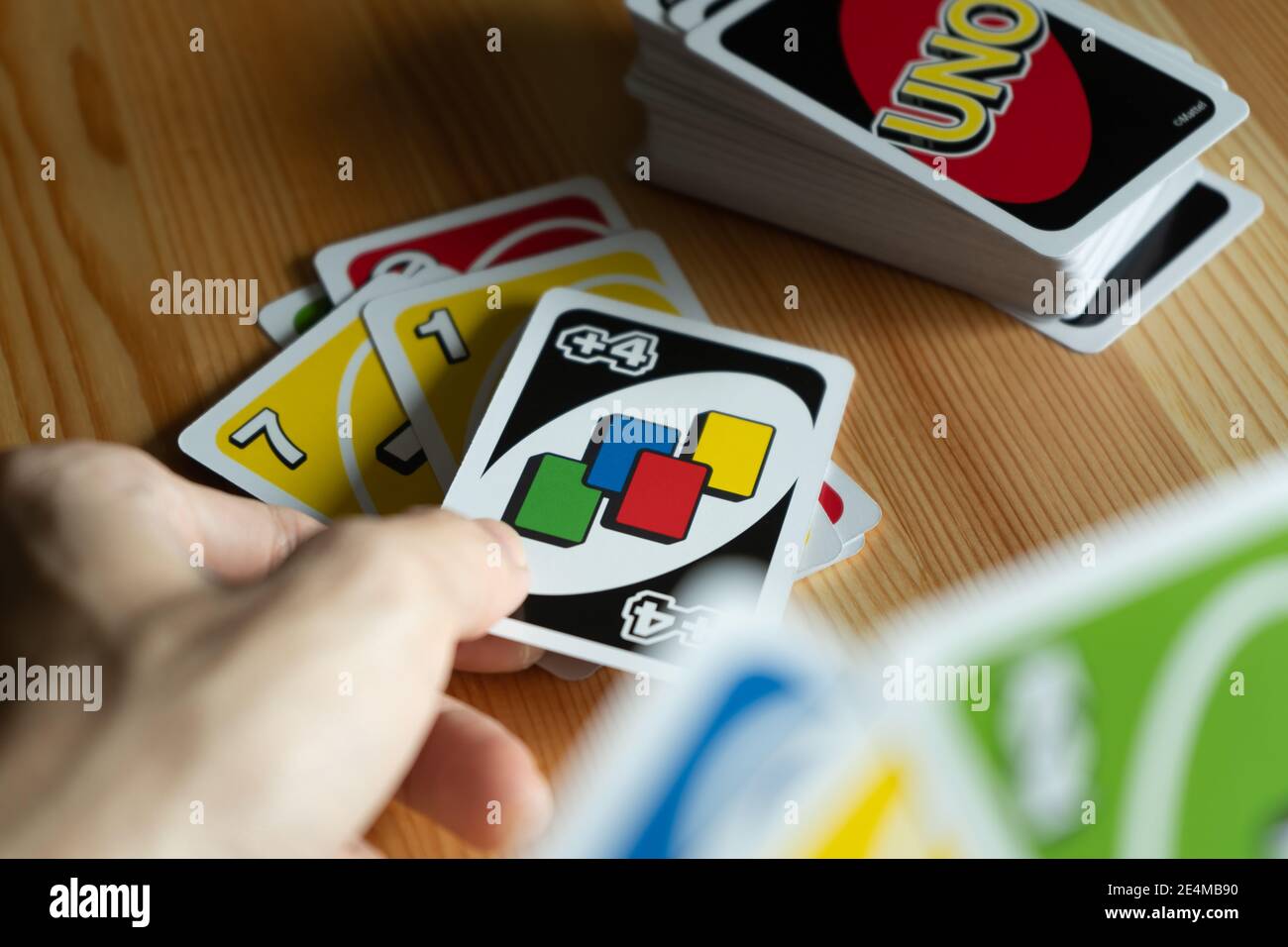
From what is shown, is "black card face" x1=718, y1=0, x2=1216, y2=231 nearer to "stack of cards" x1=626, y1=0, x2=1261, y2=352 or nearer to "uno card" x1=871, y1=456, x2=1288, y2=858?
"stack of cards" x1=626, y1=0, x2=1261, y2=352

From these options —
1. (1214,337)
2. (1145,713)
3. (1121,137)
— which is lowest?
(1145,713)

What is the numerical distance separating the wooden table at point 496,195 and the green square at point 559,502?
8 cm

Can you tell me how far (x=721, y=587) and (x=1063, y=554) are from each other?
0.69 feet

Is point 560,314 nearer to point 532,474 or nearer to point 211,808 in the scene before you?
point 532,474

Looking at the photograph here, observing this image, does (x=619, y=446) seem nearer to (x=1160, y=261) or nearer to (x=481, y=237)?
(x=481, y=237)

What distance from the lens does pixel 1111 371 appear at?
77cm

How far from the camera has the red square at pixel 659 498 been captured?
67cm

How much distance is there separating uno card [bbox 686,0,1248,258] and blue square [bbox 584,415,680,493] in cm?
23

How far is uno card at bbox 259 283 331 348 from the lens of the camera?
2.58 ft

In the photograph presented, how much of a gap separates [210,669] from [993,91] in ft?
2.09

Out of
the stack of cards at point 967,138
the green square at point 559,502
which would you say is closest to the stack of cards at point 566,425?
the green square at point 559,502

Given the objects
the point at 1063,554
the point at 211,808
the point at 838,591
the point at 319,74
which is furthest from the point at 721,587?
the point at 319,74

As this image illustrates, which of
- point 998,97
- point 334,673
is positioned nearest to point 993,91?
point 998,97

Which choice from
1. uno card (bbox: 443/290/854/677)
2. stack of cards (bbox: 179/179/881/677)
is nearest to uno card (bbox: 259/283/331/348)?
stack of cards (bbox: 179/179/881/677)
